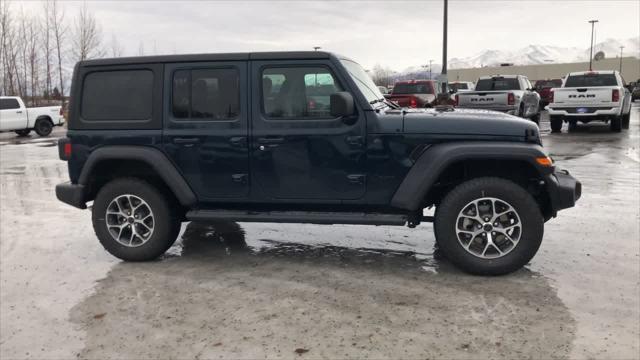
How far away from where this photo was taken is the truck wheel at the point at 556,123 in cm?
1728

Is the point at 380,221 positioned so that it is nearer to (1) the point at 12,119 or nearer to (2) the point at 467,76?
(1) the point at 12,119

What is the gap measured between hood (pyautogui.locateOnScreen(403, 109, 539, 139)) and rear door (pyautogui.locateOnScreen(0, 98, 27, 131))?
22.1 meters

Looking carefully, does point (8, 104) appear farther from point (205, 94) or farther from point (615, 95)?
point (615, 95)

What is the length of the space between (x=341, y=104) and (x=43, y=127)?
22362 mm

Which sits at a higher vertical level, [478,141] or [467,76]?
[467,76]

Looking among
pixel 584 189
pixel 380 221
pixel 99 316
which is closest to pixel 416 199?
pixel 380 221

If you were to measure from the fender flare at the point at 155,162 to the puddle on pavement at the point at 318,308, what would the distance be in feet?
2.28

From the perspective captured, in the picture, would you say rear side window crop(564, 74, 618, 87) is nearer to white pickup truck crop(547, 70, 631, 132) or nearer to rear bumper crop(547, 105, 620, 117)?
white pickup truck crop(547, 70, 631, 132)

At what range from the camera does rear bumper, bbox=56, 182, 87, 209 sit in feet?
17.0

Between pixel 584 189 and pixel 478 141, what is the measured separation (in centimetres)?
458

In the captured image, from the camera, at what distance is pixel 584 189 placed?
822 cm

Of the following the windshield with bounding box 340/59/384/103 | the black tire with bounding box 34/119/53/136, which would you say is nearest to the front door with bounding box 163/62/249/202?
the windshield with bounding box 340/59/384/103

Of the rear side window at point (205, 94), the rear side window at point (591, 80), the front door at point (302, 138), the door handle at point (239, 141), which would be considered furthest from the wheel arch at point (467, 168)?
the rear side window at point (591, 80)

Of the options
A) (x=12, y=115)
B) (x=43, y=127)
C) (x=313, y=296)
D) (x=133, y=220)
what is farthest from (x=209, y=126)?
(x=43, y=127)
